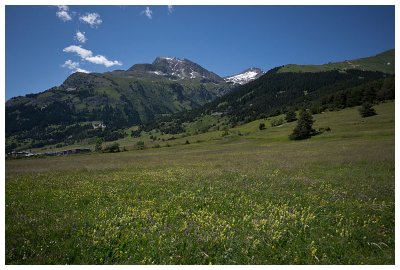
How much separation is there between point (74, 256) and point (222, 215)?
581cm

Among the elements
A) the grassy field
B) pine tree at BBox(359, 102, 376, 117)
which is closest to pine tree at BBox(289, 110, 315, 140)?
pine tree at BBox(359, 102, 376, 117)

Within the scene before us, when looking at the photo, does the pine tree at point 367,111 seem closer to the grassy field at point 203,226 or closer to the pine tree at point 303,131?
the pine tree at point 303,131

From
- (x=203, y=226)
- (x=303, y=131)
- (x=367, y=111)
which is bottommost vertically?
(x=303, y=131)

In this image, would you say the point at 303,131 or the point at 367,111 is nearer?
the point at 303,131

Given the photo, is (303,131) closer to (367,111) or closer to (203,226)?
(367,111)

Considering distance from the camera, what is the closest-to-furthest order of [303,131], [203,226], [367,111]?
1. [203,226]
2. [303,131]
3. [367,111]

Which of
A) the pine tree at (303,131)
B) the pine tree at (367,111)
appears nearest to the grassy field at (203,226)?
the pine tree at (303,131)

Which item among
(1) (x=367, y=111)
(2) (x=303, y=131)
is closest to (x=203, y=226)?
(2) (x=303, y=131)

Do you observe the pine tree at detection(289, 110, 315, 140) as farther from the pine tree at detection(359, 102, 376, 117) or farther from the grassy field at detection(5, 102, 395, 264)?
the grassy field at detection(5, 102, 395, 264)

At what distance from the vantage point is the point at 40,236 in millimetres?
10102
